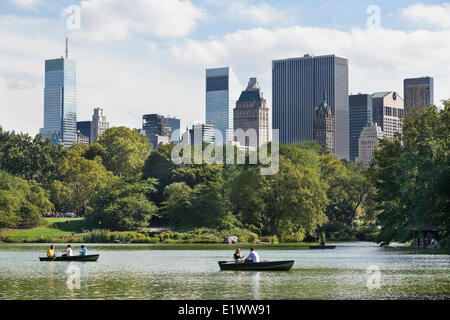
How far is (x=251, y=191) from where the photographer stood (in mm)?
95938

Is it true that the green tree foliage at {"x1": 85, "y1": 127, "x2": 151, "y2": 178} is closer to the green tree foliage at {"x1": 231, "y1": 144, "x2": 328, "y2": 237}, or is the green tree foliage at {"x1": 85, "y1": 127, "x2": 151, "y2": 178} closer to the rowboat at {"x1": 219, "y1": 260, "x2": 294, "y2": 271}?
the green tree foliage at {"x1": 231, "y1": 144, "x2": 328, "y2": 237}

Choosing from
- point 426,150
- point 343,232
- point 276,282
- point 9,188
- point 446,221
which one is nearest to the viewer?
point 276,282

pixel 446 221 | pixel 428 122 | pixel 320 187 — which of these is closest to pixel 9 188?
pixel 320 187

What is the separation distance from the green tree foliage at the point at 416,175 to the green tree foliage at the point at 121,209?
32.2 metres

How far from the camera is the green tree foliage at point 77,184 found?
125 metres

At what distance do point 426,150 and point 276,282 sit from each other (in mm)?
34303

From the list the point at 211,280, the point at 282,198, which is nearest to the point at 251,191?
the point at 282,198

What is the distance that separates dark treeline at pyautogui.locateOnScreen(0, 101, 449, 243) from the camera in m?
74.2

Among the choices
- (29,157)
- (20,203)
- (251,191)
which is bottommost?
(20,203)

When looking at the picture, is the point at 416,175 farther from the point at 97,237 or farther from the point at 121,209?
the point at 121,209

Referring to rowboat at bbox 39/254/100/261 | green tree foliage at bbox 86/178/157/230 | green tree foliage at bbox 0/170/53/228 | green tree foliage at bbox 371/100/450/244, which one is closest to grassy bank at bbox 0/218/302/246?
green tree foliage at bbox 0/170/53/228

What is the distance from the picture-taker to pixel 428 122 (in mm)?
80812

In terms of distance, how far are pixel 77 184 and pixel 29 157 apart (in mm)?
8656
